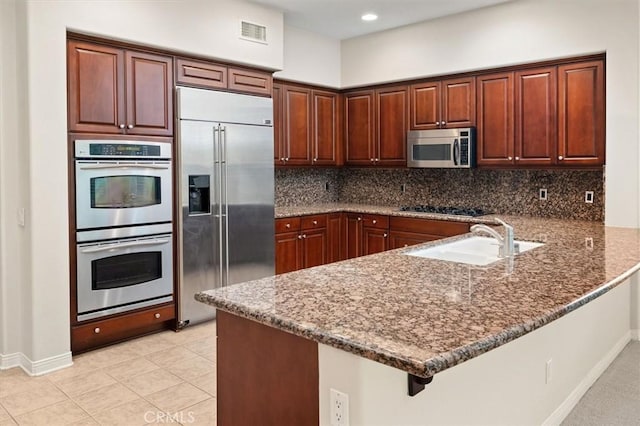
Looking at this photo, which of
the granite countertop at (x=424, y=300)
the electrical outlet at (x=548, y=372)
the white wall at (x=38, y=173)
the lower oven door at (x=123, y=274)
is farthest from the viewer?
the lower oven door at (x=123, y=274)

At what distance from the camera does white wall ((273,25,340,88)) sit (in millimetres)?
5312

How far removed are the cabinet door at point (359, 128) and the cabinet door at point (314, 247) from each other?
0.99 m

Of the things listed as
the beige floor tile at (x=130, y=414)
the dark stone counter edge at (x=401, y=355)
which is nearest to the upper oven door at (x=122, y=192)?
the beige floor tile at (x=130, y=414)

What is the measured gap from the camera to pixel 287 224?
5.06 meters

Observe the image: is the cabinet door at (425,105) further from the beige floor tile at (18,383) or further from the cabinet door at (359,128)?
the beige floor tile at (18,383)

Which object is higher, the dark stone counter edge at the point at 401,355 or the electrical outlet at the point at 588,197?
the electrical outlet at the point at 588,197

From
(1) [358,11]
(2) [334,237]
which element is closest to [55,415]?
(2) [334,237]

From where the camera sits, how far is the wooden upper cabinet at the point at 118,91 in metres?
3.56

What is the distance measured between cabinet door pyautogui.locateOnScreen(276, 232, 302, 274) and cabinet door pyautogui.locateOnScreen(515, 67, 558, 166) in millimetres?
2204

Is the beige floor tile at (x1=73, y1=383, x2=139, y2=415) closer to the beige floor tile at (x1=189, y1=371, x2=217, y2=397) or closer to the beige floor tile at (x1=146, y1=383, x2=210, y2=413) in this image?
the beige floor tile at (x1=146, y1=383, x2=210, y2=413)

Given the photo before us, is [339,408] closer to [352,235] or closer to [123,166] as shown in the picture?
[123,166]

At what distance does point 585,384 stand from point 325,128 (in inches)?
144

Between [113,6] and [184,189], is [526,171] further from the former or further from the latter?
[113,6]

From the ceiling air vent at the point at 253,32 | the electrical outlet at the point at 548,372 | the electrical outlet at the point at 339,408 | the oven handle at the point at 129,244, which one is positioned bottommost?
the electrical outlet at the point at 548,372
